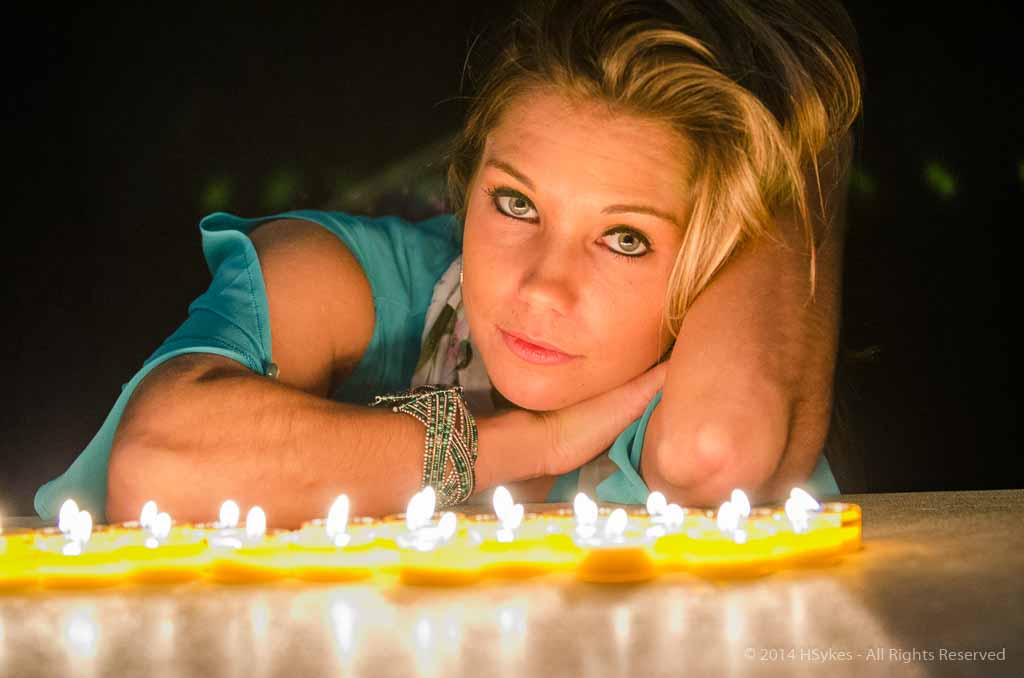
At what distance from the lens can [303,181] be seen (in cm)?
314

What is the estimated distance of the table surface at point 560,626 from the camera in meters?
1.23

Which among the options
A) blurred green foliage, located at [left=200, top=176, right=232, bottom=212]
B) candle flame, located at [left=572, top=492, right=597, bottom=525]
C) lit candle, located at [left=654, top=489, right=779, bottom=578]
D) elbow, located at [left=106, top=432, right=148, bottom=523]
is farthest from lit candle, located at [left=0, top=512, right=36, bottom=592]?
blurred green foliage, located at [left=200, top=176, right=232, bottom=212]

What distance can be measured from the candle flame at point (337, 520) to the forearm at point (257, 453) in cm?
34

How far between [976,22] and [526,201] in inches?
54.1

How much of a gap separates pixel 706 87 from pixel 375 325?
2.82 feet

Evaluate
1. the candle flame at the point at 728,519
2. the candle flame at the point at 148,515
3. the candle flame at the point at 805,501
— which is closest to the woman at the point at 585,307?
the candle flame at the point at 148,515

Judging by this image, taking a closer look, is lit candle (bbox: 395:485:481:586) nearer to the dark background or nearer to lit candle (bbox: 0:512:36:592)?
lit candle (bbox: 0:512:36:592)

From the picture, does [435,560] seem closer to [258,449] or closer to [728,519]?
[728,519]

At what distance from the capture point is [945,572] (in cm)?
160

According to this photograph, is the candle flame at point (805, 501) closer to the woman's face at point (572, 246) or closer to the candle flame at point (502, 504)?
the candle flame at point (502, 504)

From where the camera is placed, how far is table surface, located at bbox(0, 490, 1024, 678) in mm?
1233

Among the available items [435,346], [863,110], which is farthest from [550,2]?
[863,110]

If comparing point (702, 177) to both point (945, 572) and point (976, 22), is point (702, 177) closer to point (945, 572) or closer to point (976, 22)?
point (945, 572)

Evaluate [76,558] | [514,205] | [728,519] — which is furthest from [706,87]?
[76,558]
